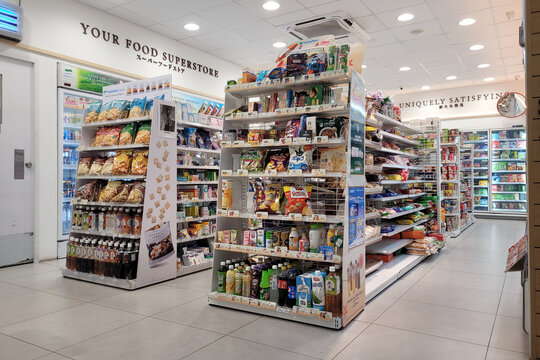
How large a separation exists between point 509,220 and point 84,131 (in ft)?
38.5

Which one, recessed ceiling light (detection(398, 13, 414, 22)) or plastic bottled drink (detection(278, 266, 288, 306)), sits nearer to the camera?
plastic bottled drink (detection(278, 266, 288, 306))

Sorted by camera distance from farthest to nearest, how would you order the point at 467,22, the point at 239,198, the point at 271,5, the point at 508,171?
the point at 508,171 → the point at 467,22 → the point at 271,5 → the point at 239,198

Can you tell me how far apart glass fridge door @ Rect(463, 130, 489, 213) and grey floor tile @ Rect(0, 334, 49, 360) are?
12.5 m

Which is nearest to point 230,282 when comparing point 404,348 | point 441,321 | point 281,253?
point 281,253

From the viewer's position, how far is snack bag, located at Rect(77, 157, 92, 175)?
5.02m

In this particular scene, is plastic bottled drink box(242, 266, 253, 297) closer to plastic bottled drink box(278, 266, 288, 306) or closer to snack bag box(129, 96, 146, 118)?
plastic bottled drink box(278, 266, 288, 306)

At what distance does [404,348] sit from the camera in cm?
285

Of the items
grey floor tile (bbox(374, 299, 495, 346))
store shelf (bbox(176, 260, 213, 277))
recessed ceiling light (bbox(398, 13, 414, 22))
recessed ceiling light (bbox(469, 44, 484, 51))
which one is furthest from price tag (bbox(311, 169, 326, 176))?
recessed ceiling light (bbox(469, 44, 484, 51))

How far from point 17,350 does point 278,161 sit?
97.3 inches

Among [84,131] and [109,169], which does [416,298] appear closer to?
[109,169]

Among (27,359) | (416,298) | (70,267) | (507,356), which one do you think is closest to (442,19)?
(416,298)

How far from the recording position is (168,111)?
185 inches

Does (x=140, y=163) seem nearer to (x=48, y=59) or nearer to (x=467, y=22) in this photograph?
(x=48, y=59)

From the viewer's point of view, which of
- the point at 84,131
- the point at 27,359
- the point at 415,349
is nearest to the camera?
the point at 27,359
